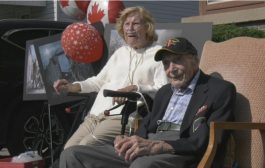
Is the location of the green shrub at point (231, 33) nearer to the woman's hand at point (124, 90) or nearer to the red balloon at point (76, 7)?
the red balloon at point (76, 7)

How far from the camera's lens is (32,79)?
229 inches

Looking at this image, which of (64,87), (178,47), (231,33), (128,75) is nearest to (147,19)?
(128,75)

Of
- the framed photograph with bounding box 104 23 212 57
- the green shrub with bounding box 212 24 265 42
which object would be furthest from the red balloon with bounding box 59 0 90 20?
the framed photograph with bounding box 104 23 212 57

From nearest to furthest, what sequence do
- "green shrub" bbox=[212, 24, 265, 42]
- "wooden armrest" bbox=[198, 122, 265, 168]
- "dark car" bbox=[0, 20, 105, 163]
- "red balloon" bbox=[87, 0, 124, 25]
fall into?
"wooden armrest" bbox=[198, 122, 265, 168]
"red balloon" bbox=[87, 0, 124, 25]
"dark car" bbox=[0, 20, 105, 163]
"green shrub" bbox=[212, 24, 265, 42]

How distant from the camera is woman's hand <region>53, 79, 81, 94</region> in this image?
180 inches

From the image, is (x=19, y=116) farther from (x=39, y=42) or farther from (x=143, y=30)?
(x=143, y=30)

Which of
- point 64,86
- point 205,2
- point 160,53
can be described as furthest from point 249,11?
point 160,53

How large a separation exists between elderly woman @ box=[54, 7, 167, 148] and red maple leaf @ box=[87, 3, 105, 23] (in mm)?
1889

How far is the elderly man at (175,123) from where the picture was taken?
3.29 meters

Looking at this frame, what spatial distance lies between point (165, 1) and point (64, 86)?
14.2m

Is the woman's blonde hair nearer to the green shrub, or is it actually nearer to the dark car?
the dark car

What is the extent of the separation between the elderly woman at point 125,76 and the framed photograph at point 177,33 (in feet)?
1.47

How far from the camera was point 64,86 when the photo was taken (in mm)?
4590

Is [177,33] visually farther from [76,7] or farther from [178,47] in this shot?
[76,7]
